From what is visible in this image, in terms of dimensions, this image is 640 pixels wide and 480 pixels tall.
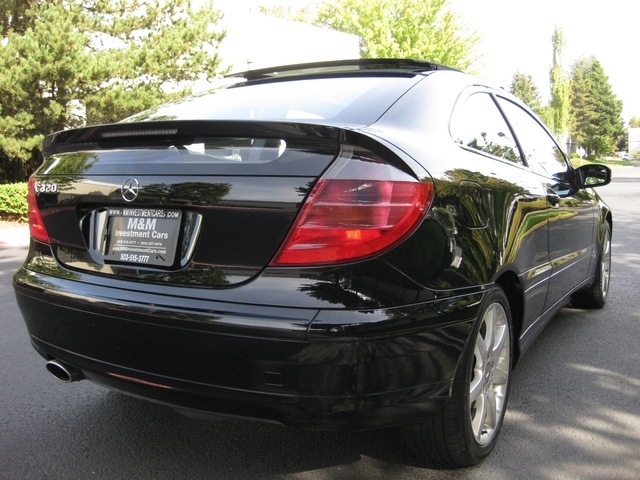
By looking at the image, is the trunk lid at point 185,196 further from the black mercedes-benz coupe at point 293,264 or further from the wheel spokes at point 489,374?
the wheel spokes at point 489,374

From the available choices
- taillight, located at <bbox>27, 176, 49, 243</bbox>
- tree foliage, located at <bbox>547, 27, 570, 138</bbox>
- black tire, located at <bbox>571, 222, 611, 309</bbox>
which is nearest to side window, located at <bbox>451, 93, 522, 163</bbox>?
taillight, located at <bbox>27, 176, 49, 243</bbox>

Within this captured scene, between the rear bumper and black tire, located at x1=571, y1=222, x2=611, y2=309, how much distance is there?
3.06 meters

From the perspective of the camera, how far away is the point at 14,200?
44.7 feet

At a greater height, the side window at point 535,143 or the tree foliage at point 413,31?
the tree foliage at point 413,31

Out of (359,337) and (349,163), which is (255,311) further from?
(349,163)

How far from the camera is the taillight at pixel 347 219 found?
1.95 meters

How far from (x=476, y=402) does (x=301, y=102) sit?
4.96 feet

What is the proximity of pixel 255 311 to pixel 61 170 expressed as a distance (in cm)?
118

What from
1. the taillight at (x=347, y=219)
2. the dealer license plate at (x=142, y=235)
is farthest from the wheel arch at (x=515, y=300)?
the dealer license plate at (x=142, y=235)

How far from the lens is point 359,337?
1897mm

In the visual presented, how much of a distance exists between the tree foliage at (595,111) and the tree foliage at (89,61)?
286ft

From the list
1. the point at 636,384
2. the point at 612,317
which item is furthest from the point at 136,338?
the point at 612,317

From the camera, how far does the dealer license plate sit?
7.09 feet

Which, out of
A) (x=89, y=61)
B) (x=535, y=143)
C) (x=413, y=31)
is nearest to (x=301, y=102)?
(x=535, y=143)
